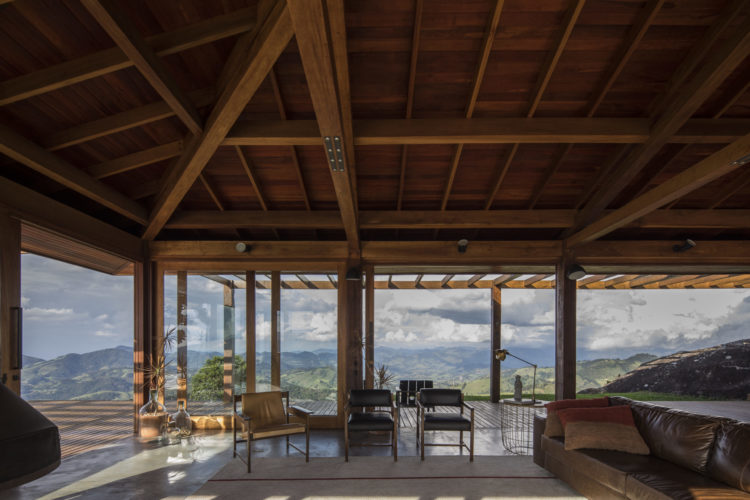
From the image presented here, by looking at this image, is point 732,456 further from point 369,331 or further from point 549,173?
point 369,331

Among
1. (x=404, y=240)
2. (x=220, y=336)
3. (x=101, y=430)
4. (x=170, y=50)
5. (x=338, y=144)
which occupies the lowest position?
(x=101, y=430)

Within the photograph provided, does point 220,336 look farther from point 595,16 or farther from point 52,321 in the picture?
point 595,16

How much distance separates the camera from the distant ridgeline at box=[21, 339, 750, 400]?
25.4 feet

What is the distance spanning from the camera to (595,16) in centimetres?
441

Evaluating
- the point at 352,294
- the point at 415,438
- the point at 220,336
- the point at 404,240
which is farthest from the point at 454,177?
the point at 220,336

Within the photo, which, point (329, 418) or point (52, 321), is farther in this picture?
point (329, 418)

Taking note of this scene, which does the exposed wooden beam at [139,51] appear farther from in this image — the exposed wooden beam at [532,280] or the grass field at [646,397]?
the grass field at [646,397]

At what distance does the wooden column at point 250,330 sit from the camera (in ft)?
25.1

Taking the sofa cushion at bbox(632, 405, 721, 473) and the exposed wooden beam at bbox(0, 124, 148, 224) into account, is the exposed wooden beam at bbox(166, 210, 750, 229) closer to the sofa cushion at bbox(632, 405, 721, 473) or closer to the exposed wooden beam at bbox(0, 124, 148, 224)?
the exposed wooden beam at bbox(0, 124, 148, 224)

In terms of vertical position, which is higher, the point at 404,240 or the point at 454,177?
the point at 454,177

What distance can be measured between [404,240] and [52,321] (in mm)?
5379

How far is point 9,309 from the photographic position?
4566 mm

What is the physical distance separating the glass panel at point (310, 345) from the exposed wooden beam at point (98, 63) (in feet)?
14.8

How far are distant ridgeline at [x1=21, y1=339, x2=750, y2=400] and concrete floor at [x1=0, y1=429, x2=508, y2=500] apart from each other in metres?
1.04
